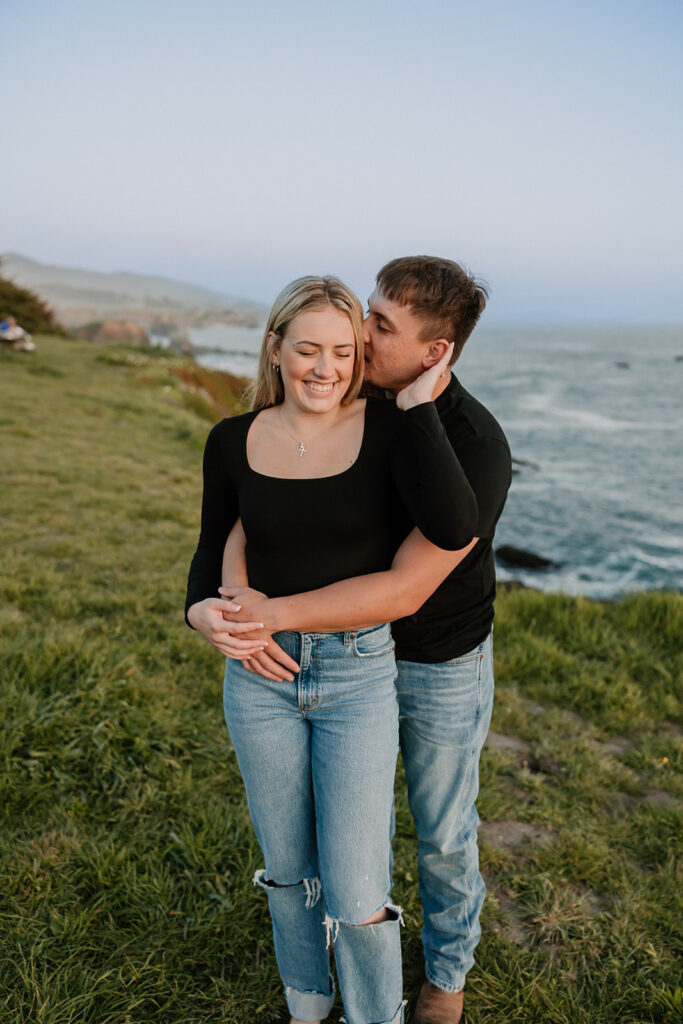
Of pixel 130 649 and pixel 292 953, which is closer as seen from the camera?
pixel 292 953

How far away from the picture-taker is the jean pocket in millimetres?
2107

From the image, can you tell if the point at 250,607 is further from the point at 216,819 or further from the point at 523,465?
the point at 523,465

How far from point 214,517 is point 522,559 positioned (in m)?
9.96

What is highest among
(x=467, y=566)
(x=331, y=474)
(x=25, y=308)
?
(x=25, y=308)

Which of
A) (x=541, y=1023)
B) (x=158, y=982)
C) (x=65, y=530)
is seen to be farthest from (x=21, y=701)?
(x=65, y=530)

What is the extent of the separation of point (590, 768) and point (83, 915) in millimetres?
2881

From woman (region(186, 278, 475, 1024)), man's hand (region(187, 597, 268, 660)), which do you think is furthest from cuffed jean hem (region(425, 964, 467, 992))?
man's hand (region(187, 597, 268, 660))

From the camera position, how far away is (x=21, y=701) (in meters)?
3.63

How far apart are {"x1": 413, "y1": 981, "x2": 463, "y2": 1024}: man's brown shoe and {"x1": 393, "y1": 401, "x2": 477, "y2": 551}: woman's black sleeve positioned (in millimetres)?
1779

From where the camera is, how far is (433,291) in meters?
2.14

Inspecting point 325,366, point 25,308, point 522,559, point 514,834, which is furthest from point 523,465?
point 25,308

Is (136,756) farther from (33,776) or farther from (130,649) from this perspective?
(130,649)

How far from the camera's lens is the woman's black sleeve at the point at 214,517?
7.69ft

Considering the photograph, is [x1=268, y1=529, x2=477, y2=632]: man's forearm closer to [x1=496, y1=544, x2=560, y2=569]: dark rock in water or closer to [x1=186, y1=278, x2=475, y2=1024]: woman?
[x1=186, y1=278, x2=475, y2=1024]: woman
